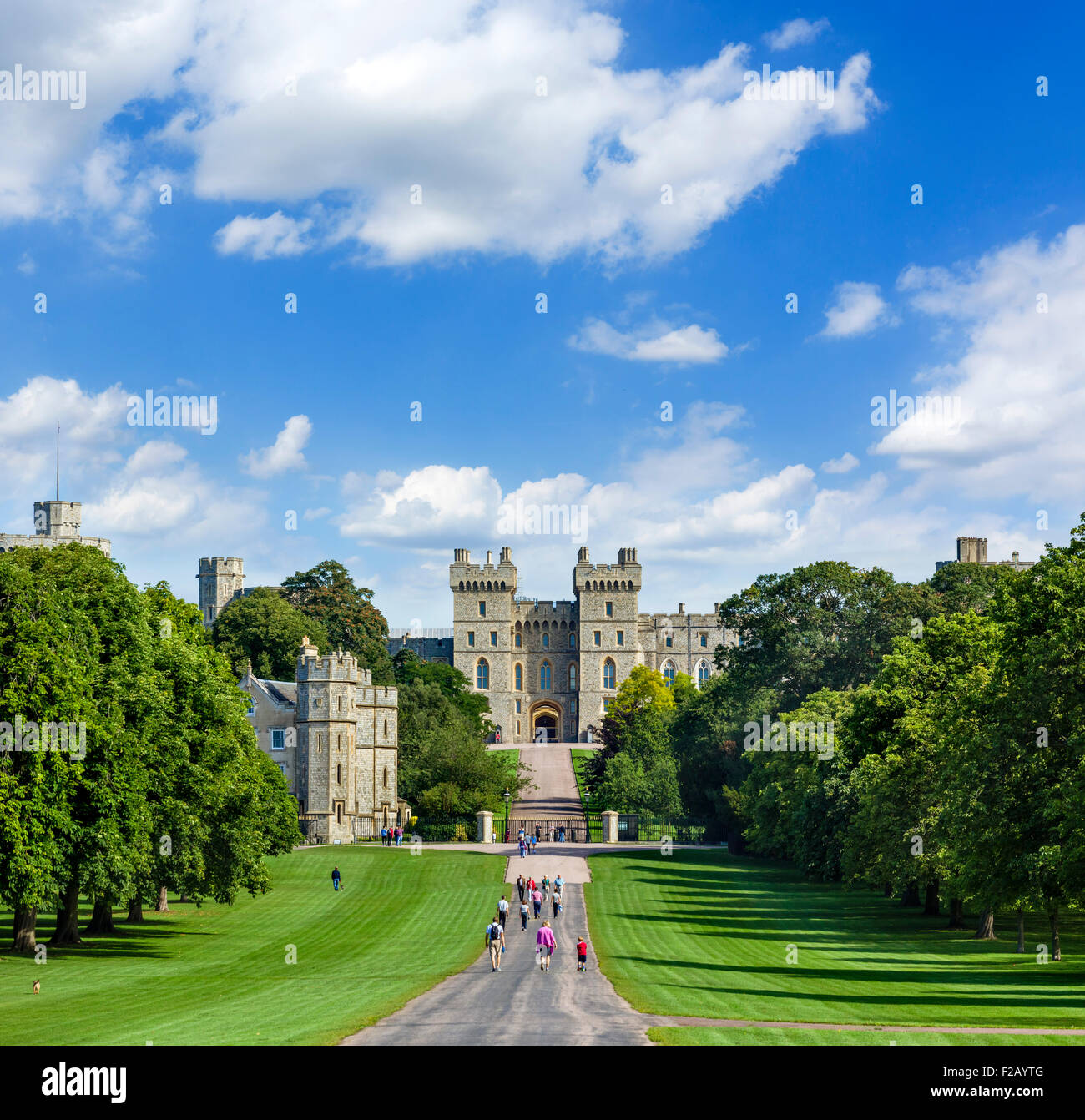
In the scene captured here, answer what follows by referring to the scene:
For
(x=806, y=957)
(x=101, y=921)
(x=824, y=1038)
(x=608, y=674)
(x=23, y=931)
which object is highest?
(x=608, y=674)

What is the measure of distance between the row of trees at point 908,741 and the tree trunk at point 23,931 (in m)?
23.8

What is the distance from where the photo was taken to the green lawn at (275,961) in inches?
886

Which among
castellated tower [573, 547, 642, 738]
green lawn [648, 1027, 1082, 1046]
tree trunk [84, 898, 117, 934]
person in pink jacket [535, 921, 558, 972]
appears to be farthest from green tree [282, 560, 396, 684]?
green lawn [648, 1027, 1082, 1046]

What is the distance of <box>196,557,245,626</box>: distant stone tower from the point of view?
477 feet

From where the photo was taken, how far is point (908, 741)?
4303cm

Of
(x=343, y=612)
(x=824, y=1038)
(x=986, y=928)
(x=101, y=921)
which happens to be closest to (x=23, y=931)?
(x=101, y=921)

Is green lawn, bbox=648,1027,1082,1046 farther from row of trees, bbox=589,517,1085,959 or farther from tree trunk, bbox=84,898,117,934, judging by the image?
tree trunk, bbox=84,898,117,934

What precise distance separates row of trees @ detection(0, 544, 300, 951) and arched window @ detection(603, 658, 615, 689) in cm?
10478

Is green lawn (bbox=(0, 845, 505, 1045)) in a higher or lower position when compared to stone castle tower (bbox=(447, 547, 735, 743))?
lower

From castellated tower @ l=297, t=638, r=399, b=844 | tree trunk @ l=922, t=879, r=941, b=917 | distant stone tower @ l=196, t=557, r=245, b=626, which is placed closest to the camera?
tree trunk @ l=922, t=879, r=941, b=917

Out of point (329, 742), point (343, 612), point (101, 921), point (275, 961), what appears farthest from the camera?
point (343, 612)

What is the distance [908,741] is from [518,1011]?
75.5 ft

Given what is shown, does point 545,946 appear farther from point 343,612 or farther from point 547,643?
point 547,643
